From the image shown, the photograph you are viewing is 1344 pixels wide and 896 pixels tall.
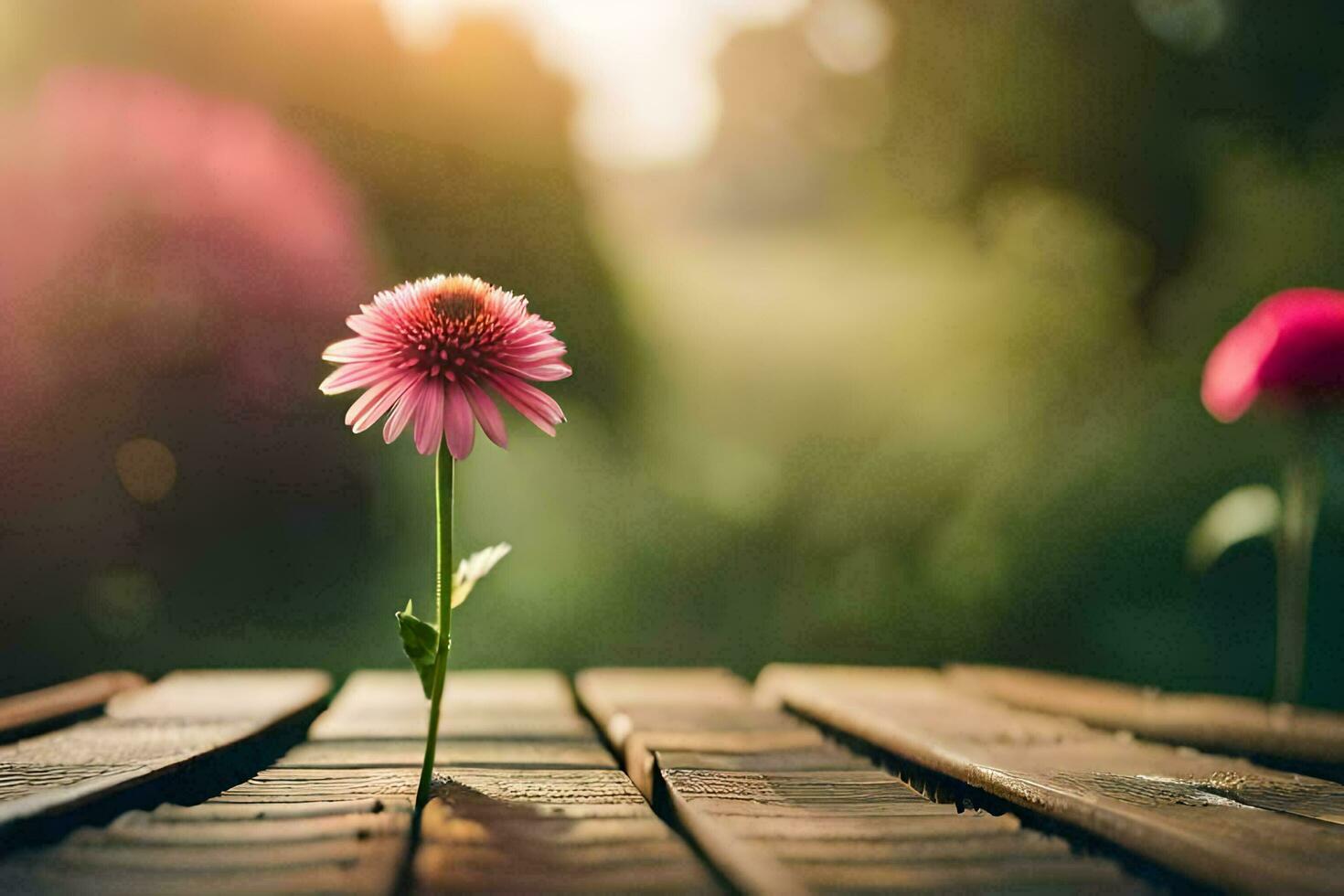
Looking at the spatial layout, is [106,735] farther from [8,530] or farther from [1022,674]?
[8,530]

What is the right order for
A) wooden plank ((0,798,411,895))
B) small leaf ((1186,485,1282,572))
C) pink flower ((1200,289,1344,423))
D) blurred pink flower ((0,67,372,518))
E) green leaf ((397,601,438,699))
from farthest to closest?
blurred pink flower ((0,67,372,518)) < small leaf ((1186,485,1282,572)) < pink flower ((1200,289,1344,423)) < green leaf ((397,601,438,699)) < wooden plank ((0,798,411,895))

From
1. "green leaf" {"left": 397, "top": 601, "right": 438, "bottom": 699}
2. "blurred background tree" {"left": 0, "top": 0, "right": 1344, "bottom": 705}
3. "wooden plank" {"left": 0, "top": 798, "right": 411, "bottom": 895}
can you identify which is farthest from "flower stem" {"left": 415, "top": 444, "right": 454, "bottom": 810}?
"blurred background tree" {"left": 0, "top": 0, "right": 1344, "bottom": 705}

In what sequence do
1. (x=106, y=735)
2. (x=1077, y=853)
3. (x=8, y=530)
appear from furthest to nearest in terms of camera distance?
(x=8, y=530) < (x=106, y=735) < (x=1077, y=853)

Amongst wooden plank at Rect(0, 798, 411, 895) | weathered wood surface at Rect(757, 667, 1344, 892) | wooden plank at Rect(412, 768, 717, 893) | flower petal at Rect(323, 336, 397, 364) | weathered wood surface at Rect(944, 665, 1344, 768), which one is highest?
flower petal at Rect(323, 336, 397, 364)

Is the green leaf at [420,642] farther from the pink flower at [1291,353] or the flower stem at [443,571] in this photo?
the pink flower at [1291,353]

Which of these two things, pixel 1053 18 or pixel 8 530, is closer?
pixel 8 530

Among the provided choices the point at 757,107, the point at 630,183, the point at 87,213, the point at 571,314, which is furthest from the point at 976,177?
the point at 87,213

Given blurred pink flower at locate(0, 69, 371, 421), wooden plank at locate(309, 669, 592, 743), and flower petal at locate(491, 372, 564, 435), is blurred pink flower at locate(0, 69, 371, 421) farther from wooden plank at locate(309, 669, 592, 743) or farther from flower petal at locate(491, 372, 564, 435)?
flower petal at locate(491, 372, 564, 435)

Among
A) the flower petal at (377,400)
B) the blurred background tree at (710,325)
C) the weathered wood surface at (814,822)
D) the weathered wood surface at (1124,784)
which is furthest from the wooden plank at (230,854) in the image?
the blurred background tree at (710,325)
